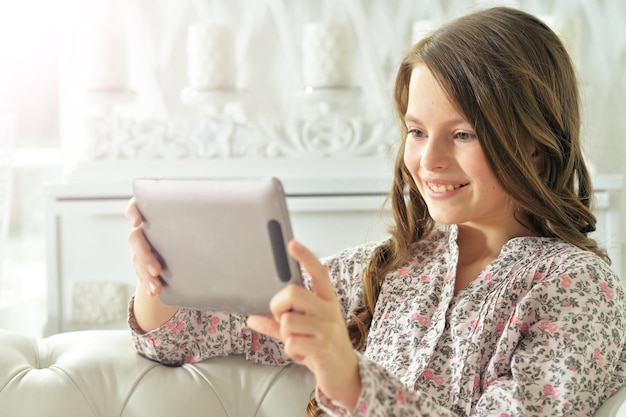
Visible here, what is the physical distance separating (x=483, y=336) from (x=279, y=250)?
33 cm

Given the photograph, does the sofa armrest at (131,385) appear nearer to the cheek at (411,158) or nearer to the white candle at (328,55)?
the cheek at (411,158)

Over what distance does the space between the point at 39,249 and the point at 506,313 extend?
143 cm

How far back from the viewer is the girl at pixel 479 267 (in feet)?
3.39

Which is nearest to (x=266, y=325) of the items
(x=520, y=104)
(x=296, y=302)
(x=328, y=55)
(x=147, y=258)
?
(x=296, y=302)

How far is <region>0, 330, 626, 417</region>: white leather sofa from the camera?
4.08 feet

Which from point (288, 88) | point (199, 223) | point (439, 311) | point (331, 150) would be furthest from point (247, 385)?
point (288, 88)

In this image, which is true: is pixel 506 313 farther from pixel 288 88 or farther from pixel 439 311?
pixel 288 88

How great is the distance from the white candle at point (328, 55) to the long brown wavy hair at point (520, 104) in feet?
1.89

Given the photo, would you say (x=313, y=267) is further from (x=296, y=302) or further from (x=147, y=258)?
(x=147, y=258)

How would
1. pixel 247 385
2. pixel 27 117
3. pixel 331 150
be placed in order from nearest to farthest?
1. pixel 247 385
2. pixel 331 150
3. pixel 27 117

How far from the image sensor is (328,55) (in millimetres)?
1816

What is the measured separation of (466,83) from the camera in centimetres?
112

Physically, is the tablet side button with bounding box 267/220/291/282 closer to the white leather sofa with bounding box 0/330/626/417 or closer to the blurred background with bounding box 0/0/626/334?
the white leather sofa with bounding box 0/330/626/417

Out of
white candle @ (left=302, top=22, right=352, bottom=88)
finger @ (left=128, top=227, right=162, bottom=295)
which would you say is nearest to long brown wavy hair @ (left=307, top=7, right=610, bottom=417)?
finger @ (left=128, top=227, right=162, bottom=295)
